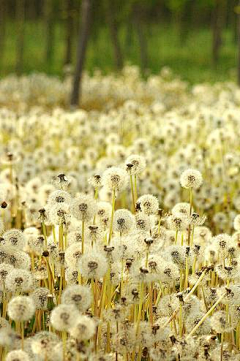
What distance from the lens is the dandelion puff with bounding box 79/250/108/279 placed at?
2.26 meters

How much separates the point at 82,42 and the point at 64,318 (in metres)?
10.4

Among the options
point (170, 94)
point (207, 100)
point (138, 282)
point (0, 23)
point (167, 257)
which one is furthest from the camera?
point (0, 23)

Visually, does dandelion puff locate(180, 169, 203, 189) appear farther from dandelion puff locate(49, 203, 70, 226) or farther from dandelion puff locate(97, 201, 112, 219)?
dandelion puff locate(49, 203, 70, 226)

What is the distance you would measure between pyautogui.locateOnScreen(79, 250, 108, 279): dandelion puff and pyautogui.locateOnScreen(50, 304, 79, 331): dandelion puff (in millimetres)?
289

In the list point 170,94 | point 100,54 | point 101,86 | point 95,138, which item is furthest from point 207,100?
point 100,54

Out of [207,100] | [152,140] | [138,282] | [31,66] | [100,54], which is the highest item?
[100,54]

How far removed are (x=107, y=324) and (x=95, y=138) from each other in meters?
5.35

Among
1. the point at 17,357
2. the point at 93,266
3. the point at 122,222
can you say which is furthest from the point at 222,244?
the point at 17,357

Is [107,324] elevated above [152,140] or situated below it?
below

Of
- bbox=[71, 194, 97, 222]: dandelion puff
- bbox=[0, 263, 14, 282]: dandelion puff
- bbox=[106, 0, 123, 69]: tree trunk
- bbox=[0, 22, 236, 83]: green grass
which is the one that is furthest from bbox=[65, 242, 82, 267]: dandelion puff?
bbox=[0, 22, 236, 83]: green grass

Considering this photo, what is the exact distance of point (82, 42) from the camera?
1196 centimetres

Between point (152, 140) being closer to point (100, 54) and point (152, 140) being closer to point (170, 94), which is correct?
point (170, 94)

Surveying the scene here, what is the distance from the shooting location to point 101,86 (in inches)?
626

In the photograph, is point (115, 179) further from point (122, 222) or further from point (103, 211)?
point (103, 211)
